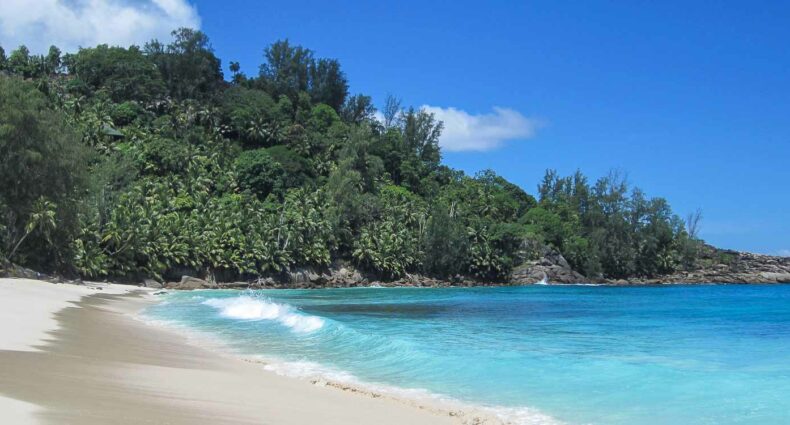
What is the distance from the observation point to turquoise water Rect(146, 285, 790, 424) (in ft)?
35.9

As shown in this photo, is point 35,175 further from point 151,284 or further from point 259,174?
point 259,174

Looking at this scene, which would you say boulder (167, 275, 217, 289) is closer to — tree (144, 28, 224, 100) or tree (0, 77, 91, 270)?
tree (0, 77, 91, 270)

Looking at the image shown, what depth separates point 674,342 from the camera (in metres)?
20.3

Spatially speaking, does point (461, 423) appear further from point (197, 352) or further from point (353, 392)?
point (197, 352)

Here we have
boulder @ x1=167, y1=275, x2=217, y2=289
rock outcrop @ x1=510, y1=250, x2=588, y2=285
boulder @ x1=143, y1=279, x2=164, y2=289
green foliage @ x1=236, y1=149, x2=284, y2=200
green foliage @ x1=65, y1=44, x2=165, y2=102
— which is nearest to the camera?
boulder @ x1=143, y1=279, x2=164, y2=289

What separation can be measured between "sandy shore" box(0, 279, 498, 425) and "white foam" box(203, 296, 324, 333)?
5784 millimetres

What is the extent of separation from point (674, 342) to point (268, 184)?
6500 cm

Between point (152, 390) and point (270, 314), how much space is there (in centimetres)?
1759

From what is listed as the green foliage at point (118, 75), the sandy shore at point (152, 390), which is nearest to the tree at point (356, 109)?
the green foliage at point (118, 75)

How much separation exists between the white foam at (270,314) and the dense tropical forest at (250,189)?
1800 cm

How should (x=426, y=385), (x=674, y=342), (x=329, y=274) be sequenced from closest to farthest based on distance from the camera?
(x=426, y=385) < (x=674, y=342) < (x=329, y=274)

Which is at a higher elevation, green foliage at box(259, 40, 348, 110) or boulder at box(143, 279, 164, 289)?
green foliage at box(259, 40, 348, 110)

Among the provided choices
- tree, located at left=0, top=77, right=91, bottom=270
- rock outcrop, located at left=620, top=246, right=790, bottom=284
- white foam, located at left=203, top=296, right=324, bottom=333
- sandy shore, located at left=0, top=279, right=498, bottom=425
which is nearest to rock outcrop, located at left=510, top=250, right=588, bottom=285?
rock outcrop, located at left=620, top=246, right=790, bottom=284

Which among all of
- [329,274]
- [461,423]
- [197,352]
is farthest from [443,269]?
[461,423]
